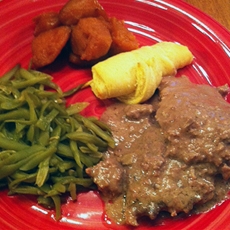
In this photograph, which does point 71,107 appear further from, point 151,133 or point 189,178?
point 189,178

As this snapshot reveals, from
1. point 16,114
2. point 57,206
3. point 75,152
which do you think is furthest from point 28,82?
point 57,206

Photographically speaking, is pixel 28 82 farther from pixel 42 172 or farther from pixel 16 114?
pixel 42 172

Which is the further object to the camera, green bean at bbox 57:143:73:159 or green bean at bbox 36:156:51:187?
green bean at bbox 57:143:73:159

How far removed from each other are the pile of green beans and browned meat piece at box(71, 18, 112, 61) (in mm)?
432

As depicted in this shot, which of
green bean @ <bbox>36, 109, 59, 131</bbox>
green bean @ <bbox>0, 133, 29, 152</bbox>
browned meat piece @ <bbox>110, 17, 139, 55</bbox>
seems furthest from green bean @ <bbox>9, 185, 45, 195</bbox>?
browned meat piece @ <bbox>110, 17, 139, 55</bbox>

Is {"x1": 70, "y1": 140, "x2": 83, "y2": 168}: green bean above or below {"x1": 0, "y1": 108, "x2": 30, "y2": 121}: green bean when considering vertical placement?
below

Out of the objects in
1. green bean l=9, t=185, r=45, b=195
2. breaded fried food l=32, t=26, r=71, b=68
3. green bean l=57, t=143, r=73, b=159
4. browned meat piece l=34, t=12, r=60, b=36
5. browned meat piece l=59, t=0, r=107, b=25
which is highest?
browned meat piece l=59, t=0, r=107, b=25

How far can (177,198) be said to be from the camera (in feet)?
7.75

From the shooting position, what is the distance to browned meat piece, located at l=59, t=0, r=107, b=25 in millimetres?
2980

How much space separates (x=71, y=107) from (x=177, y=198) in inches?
36.4

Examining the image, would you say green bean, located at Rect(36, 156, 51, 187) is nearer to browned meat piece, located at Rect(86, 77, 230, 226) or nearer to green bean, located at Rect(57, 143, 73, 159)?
green bean, located at Rect(57, 143, 73, 159)

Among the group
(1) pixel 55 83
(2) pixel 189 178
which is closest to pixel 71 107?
(1) pixel 55 83

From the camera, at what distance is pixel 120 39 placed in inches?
119

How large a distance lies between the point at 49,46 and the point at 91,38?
0.32m
